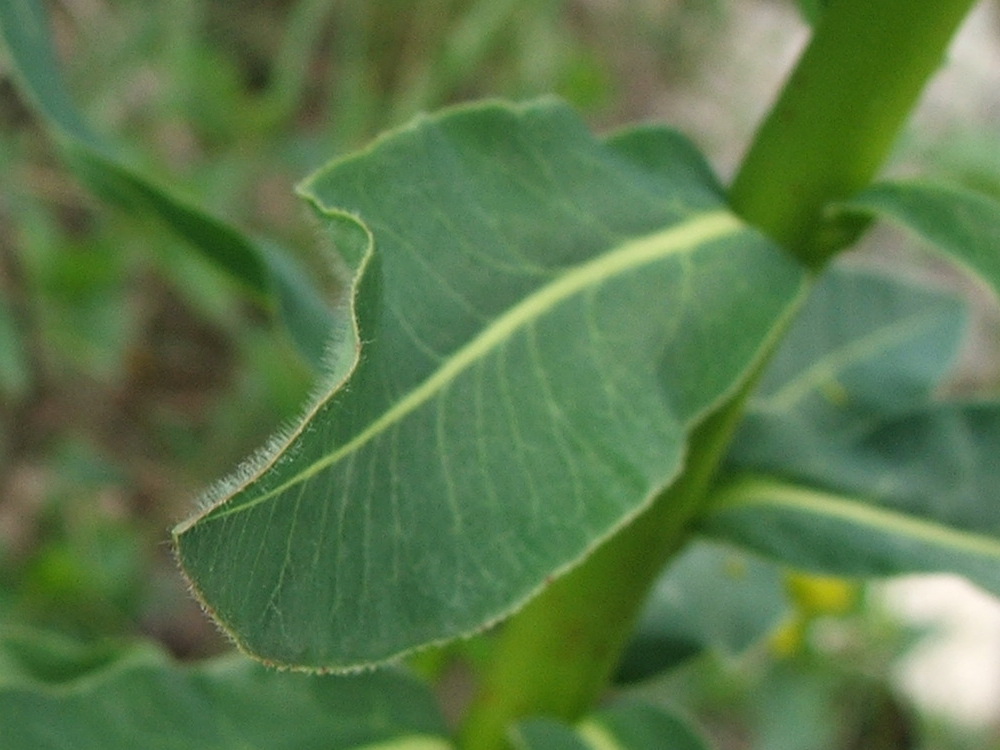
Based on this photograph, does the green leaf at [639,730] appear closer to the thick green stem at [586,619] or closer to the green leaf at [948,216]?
the thick green stem at [586,619]

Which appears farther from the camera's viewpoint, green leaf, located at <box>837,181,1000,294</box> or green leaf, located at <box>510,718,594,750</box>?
green leaf, located at <box>510,718,594,750</box>

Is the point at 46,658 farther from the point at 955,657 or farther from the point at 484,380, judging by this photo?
the point at 955,657

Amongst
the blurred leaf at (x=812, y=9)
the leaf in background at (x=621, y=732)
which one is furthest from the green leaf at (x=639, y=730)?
the blurred leaf at (x=812, y=9)

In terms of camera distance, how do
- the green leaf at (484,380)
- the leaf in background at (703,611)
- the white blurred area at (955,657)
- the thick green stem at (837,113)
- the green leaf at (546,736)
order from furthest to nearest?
the white blurred area at (955,657) → the leaf in background at (703,611) → the green leaf at (546,736) → the thick green stem at (837,113) → the green leaf at (484,380)

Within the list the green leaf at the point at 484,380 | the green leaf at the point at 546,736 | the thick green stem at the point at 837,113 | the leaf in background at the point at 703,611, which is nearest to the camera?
the green leaf at the point at 484,380

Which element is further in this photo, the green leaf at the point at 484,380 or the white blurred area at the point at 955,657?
the white blurred area at the point at 955,657

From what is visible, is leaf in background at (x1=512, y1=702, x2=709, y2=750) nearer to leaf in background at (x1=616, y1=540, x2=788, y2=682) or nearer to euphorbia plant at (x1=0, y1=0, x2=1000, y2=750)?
euphorbia plant at (x1=0, y1=0, x2=1000, y2=750)

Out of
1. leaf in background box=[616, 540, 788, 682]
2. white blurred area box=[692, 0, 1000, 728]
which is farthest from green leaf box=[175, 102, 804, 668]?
white blurred area box=[692, 0, 1000, 728]

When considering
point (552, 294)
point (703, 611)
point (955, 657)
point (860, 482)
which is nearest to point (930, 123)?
point (955, 657)
